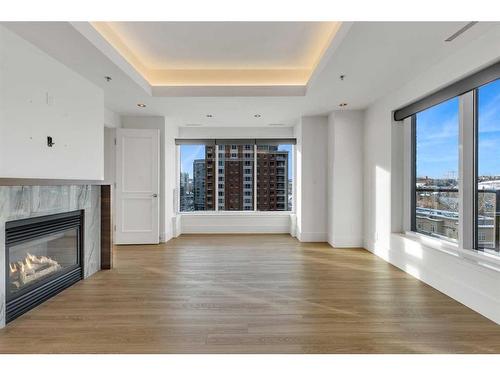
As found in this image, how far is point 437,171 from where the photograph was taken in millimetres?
3646

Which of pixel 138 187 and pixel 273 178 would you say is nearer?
pixel 138 187

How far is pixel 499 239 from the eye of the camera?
2697mm

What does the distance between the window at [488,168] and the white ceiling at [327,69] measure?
2.01 ft

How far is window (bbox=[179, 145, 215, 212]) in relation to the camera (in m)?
7.12

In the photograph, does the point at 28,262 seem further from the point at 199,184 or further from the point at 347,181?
the point at 347,181

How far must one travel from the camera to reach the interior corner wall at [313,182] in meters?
5.90

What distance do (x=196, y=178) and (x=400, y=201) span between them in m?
4.63

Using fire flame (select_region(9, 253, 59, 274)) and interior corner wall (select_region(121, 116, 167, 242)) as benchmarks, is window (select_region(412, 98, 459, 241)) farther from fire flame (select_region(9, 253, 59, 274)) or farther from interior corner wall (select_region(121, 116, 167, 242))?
fire flame (select_region(9, 253, 59, 274))

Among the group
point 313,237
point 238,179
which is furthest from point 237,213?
point 313,237

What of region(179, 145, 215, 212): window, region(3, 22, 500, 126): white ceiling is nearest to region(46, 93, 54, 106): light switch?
region(3, 22, 500, 126): white ceiling

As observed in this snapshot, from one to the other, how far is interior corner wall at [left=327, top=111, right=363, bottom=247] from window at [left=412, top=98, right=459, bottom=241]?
1.30 metres

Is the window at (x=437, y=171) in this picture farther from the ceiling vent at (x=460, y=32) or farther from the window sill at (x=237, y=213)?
the window sill at (x=237, y=213)
